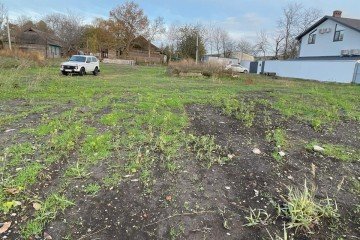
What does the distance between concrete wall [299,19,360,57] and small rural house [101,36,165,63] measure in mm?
27211

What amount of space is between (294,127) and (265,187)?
10.4 ft

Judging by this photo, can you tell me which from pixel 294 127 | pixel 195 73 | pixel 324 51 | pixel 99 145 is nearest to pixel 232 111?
pixel 294 127

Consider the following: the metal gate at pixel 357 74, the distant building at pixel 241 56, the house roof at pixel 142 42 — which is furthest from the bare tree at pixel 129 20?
the metal gate at pixel 357 74

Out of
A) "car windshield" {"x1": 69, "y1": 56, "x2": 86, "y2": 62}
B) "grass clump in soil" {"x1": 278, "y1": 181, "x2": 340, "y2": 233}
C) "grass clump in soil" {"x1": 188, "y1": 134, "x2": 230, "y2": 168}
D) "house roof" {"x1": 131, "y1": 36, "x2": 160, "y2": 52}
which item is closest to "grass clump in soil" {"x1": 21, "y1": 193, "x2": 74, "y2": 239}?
"grass clump in soil" {"x1": 188, "y1": 134, "x2": 230, "y2": 168}

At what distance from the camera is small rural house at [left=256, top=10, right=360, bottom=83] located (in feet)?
72.0

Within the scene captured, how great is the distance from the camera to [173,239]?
2533 mm

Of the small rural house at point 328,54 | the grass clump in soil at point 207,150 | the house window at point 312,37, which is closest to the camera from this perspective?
the grass clump in soil at point 207,150

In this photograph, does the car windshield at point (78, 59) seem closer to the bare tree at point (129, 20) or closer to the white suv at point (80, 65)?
the white suv at point (80, 65)

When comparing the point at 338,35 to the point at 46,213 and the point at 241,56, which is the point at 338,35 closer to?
the point at 46,213

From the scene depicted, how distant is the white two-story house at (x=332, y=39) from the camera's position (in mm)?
25047

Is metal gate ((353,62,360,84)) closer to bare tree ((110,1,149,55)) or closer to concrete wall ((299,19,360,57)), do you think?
concrete wall ((299,19,360,57))

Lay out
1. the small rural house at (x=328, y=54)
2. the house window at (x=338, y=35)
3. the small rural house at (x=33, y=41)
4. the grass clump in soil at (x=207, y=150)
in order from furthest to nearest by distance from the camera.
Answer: the small rural house at (x=33, y=41) → the house window at (x=338, y=35) → the small rural house at (x=328, y=54) → the grass clump in soil at (x=207, y=150)

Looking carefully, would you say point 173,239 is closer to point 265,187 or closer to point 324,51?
point 265,187

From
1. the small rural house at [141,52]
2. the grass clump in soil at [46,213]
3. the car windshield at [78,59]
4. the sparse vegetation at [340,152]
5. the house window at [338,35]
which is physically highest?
the house window at [338,35]
